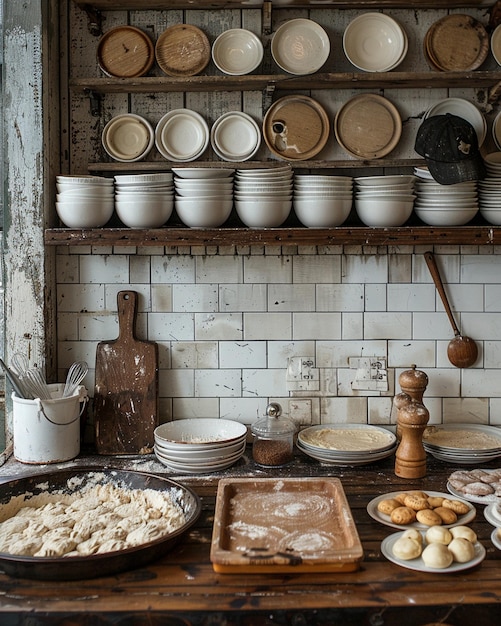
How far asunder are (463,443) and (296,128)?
1.33m

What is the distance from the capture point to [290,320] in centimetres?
262

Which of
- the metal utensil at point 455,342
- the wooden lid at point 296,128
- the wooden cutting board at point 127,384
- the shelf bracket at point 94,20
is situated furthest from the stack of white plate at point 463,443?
the shelf bracket at point 94,20

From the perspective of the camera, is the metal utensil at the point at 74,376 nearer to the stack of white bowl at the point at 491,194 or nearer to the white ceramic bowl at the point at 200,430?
the white ceramic bowl at the point at 200,430

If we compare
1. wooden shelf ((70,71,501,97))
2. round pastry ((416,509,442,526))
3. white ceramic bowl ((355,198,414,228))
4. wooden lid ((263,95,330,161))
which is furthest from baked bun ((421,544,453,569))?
wooden shelf ((70,71,501,97))

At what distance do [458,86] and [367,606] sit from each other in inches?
75.4

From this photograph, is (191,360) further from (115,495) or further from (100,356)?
(115,495)

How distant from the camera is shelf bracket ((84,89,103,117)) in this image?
8.25 feet

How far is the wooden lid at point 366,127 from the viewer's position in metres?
2.54

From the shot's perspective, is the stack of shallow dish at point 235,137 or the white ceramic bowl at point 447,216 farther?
the stack of shallow dish at point 235,137

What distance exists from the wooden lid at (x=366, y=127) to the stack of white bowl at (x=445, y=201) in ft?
0.77

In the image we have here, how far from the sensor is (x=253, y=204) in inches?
91.4

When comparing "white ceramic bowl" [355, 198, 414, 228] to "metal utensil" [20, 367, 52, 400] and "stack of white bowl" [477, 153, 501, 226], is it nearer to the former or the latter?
"stack of white bowl" [477, 153, 501, 226]

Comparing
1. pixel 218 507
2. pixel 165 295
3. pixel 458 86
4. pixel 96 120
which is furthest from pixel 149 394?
pixel 458 86

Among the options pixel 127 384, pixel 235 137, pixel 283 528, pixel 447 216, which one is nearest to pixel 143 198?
pixel 235 137
